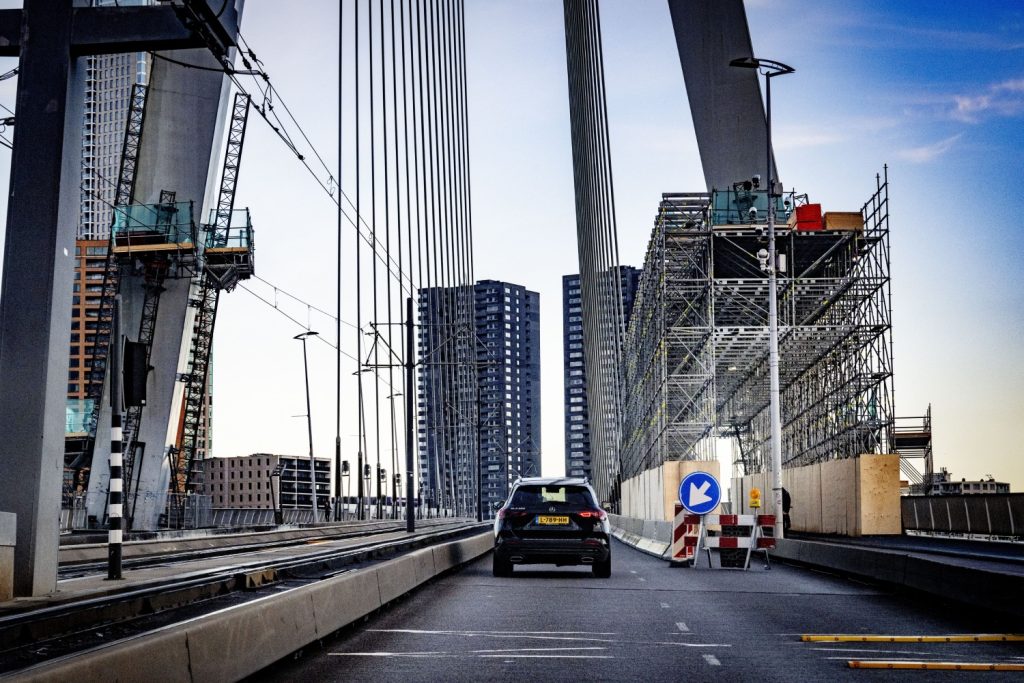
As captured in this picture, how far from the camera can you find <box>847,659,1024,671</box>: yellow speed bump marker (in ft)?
27.4

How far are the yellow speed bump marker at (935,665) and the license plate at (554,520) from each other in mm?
9765

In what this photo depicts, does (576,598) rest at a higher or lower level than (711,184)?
lower

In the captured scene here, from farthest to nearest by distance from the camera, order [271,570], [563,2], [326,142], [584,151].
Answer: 1. [563,2]
2. [584,151]
3. [326,142]
4. [271,570]

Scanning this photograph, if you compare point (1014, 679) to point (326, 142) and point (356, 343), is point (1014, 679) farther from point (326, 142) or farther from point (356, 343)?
point (356, 343)

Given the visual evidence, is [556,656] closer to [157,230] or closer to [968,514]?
[968,514]

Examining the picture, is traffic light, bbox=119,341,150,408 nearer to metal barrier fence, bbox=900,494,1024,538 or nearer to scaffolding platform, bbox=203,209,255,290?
metal barrier fence, bbox=900,494,1024,538

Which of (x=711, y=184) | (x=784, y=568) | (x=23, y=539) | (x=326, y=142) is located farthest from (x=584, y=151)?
(x=23, y=539)

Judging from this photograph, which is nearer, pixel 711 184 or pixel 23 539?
pixel 23 539

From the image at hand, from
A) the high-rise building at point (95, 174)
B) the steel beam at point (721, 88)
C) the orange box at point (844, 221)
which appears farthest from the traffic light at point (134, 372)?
the high-rise building at point (95, 174)

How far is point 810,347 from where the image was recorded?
5025 centimetres

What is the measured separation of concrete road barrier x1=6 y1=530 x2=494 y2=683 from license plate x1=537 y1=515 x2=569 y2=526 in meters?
5.57

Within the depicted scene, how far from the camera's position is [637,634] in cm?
1052

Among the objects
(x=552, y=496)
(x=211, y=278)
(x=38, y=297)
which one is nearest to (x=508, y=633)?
(x=38, y=297)

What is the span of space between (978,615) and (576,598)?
171 inches
